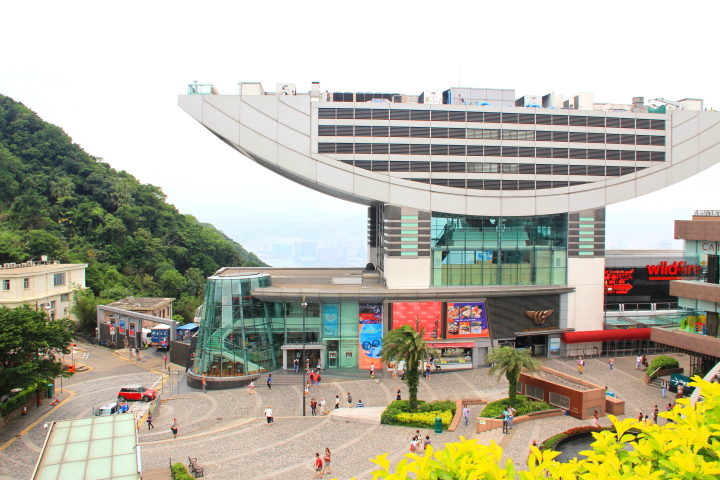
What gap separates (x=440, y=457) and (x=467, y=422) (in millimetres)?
24898

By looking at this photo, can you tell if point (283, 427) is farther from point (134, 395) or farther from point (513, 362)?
point (513, 362)

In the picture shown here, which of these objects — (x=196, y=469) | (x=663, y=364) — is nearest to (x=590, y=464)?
(x=196, y=469)

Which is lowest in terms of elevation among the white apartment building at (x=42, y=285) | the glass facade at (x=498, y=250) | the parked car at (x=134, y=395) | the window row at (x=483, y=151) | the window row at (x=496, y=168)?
the parked car at (x=134, y=395)

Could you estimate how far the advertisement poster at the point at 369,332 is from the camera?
47.2 meters

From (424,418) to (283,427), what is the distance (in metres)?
8.52

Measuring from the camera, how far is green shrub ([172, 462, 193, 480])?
24.5m

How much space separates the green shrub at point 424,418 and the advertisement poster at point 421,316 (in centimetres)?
1424

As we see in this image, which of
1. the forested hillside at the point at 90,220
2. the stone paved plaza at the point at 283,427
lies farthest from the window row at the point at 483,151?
the forested hillside at the point at 90,220

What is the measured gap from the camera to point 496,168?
4834 centimetres

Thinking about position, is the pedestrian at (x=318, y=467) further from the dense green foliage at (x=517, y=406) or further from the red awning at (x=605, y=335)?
the red awning at (x=605, y=335)

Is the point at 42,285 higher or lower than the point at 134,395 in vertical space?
higher

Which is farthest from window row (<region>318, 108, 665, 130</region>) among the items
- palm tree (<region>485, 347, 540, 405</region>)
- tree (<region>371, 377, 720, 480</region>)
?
tree (<region>371, 377, 720, 480</region>)

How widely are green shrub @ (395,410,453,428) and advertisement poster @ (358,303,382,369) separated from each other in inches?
575

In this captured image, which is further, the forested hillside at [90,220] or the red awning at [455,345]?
the forested hillside at [90,220]
